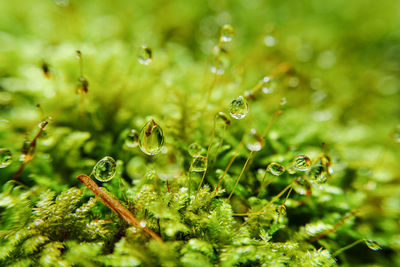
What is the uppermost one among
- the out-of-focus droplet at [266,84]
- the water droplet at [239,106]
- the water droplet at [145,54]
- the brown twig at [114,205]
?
the out-of-focus droplet at [266,84]

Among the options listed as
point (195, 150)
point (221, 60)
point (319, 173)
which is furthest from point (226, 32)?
point (319, 173)

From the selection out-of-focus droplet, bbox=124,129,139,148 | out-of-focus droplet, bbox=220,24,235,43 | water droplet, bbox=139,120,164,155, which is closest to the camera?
water droplet, bbox=139,120,164,155

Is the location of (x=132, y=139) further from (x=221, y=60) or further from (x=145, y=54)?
(x=221, y=60)

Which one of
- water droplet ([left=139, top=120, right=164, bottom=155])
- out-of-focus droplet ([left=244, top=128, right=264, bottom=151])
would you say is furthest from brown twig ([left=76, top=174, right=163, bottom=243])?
out-of-focus droplet ([left=244, top=128, right=264, bottom=151])

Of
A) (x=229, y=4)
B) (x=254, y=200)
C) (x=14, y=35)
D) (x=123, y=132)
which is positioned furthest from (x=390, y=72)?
(x=14, y=35)

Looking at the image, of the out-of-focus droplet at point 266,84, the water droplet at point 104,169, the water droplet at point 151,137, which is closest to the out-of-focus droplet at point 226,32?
the out-of-focus droplet at point 266,84

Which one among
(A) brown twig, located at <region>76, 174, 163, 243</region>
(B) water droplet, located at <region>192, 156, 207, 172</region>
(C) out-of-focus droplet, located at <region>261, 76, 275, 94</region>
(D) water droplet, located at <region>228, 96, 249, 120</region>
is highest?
(C) out-of-focus droplet, located at <region>261, 76, 275, 94</region>

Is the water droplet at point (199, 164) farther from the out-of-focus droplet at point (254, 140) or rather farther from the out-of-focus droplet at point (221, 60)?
the out-of-focus droplet at point (221, 60)

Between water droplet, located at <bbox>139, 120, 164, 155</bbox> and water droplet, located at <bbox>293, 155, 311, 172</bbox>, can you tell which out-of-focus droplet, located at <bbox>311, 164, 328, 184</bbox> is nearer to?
water droplet, located at <bbox>293, 155, 311, 172</bbox>
